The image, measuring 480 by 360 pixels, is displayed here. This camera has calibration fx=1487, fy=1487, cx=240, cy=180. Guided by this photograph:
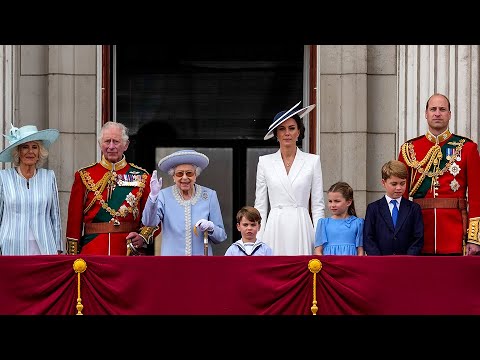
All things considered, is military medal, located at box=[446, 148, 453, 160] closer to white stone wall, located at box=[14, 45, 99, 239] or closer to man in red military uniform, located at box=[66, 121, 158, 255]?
man in red military uniform, located at box=[66, 121, 158, 255]

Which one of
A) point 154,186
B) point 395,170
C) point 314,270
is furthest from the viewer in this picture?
point 395,170

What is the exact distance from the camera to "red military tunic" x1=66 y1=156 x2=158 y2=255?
10.7 metres

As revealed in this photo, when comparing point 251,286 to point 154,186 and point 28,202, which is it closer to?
point 154,186

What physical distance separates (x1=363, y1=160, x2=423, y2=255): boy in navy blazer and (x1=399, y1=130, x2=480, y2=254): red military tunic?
34 cm

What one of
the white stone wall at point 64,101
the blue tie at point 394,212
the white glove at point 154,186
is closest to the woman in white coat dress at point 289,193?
the blue tie at point 394,212

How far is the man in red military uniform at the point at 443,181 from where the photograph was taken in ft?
34.6

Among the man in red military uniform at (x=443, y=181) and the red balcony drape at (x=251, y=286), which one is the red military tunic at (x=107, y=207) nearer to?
the red balcony drape at (x=251, y=286)

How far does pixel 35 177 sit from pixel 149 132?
115 inches

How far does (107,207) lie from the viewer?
35.1ft

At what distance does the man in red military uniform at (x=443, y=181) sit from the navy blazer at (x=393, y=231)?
340mm

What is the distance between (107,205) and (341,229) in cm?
170

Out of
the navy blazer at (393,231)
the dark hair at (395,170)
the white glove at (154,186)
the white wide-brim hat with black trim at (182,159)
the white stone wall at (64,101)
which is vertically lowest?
the navy blazer at (393,231)

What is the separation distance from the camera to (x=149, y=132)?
1327cm

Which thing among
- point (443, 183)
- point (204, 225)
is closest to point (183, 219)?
point (204, 225)
